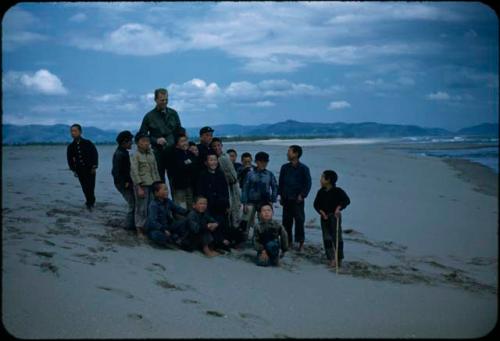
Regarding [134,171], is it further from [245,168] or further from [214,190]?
[245,168]

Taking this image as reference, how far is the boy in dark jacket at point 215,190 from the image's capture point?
22.3 ft

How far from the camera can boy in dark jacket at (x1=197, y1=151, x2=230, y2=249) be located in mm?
6793

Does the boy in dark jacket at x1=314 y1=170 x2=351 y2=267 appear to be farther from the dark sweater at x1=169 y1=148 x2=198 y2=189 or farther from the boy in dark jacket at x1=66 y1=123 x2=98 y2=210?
the boy in dark jacket at x1=66 y1=123 x2=98 y2=210

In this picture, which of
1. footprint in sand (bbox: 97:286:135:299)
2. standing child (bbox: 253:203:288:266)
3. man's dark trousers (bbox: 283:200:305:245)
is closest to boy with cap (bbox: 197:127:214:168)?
man's dark trousers (bbox: 283:200:305:245)

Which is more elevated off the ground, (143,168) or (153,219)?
(143,168)

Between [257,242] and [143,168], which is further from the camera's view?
[143,168]

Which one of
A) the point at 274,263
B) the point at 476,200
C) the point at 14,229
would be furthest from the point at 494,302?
the point at 476,200

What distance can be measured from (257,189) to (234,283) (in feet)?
6.86

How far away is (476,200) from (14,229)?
10.7 meters

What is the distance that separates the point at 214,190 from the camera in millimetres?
6820

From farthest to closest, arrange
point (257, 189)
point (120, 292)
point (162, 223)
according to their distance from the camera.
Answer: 1. point (257, 189)
2. point (162, 223)
3. point (120, 292)

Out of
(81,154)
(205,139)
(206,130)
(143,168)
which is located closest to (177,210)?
(143,168)

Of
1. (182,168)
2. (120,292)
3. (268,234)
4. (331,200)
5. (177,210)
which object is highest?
(182,168)

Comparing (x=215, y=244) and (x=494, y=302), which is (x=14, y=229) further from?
(x=494, y=302)
